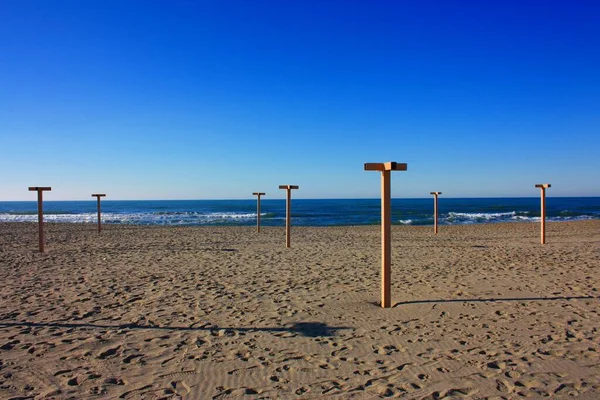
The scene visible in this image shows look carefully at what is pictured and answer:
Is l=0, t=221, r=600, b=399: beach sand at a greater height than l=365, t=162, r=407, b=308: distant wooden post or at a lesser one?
lesser

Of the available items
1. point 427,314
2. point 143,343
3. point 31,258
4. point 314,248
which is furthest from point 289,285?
point 31,258

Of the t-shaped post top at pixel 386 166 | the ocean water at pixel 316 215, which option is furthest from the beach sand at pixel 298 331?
the ocean water at pixel 316 215

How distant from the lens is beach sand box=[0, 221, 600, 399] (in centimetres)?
321

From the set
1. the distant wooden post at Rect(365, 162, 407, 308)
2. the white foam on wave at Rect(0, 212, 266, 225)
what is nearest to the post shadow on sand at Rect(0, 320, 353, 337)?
the distant wooden post at Rect(365, 162, 407, 308)

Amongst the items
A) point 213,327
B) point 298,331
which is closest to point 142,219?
point 213,327

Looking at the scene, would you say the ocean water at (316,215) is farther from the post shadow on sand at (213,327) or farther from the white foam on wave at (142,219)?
the post shadow on sand at (213,327)

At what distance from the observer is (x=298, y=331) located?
14.6ft

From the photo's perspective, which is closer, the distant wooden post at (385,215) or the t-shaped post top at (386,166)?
the t-shaped post top at (386,166)

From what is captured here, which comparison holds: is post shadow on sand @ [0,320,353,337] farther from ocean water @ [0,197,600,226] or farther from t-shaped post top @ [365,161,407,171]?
ocean water @ [0,197,600,226]

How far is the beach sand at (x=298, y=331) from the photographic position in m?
3.21

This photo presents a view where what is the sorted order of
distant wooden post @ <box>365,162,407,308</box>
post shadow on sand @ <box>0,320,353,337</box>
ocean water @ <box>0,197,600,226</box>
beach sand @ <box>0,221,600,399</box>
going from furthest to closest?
ocean water @ <box>0,197,600,226</box>
distant wooden post @ <box>365,162,407,308</box>
post shadow on sand @ <box>0,320,353,337</box>
beach sand @ <box>0,221,600,399</box>

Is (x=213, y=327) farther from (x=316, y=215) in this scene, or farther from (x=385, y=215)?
(x=316, y=215)

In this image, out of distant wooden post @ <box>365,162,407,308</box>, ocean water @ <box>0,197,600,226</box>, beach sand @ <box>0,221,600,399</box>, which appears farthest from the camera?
ocean water @ <box>0,197,600,226</box>

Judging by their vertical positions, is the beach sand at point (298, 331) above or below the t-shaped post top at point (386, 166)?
below
